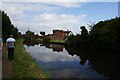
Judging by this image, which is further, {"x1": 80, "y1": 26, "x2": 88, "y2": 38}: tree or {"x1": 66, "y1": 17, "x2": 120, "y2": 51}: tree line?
{"x1": 80, "y1": 26, "x2": 88, "y2": 38}: tree

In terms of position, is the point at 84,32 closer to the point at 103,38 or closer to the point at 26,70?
the point at 103,38

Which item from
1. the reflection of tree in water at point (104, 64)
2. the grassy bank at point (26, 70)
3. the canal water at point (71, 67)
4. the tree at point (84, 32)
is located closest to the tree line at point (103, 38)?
the tree at point (84, 32)

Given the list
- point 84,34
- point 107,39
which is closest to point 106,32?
point 107,39

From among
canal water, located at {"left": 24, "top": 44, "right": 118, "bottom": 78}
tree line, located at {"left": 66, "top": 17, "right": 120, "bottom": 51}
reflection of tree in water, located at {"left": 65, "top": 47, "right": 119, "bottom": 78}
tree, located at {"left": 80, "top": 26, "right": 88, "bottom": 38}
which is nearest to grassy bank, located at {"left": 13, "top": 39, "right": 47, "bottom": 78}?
canal water, located at {"left": 24, "top": 44, "right": 118, "bottom": 78}

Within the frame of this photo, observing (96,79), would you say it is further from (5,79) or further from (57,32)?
(57,32)

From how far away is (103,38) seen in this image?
53.9m

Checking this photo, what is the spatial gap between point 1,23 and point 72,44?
31809 mm

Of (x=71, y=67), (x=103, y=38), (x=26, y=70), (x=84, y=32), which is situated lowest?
(x=71, y=67)

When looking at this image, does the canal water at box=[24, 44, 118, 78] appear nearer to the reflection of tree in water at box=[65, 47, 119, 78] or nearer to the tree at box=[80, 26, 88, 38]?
the reflection of tree in water at box=[65, 47, 119, 78]

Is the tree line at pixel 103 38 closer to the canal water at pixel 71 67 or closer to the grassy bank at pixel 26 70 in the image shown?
the canal water at pixel 71 67

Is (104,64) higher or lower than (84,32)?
lower

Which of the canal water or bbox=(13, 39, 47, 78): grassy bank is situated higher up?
bbox=(13, 39, 47, 78): grassy bank

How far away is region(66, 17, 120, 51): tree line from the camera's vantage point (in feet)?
162

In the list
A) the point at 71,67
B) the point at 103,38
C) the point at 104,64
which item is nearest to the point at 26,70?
the point at 71,67
